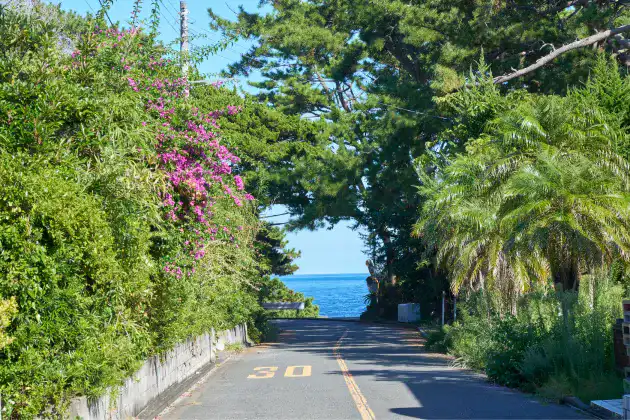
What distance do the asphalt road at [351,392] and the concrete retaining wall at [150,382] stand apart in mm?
516

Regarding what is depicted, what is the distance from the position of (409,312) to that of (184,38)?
3186 centimetres

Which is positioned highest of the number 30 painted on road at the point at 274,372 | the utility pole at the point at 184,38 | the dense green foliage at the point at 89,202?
the utility pole at the point at 184,38

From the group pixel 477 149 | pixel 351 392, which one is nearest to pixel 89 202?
pixel 351 392

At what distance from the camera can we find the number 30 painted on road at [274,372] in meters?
18.5

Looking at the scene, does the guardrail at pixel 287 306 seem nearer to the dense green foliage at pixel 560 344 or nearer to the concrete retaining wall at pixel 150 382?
the concrete retaining wall at pixel 150 382

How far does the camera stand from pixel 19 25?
10477 millimetres

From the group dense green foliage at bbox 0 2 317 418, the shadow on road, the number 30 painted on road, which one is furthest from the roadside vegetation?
the number 30 painted on road

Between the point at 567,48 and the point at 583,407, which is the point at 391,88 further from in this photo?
the point at 583,407

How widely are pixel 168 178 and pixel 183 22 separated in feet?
23.6

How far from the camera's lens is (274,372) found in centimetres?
1950

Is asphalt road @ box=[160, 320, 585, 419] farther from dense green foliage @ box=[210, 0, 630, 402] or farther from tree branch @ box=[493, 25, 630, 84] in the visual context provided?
tree branch @ box=[493, 25, 630, 84]

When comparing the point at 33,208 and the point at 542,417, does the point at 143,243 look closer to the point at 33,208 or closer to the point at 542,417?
the point at 33,208

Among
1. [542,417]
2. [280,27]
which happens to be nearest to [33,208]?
[542,417]

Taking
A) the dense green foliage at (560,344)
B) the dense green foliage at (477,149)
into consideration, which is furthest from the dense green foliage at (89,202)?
the dense green foliage at (560,344)
